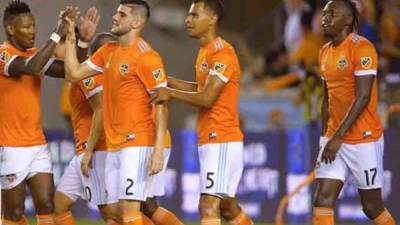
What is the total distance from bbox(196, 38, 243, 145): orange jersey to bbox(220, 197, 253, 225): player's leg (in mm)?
620

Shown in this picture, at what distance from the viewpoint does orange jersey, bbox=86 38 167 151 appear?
1188 centimetres

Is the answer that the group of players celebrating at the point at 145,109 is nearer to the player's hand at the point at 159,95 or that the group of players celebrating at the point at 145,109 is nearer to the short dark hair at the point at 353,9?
the short dark hair at the point at 353,9

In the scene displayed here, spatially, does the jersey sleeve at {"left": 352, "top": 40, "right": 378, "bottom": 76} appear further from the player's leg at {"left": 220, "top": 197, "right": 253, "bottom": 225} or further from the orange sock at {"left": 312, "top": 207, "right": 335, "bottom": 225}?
the player's leg at {"left": 220, "top": 197, "right": 253, "bottom": 225}

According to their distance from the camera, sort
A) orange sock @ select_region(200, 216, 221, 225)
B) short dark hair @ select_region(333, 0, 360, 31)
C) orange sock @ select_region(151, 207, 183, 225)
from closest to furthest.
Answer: orange sock @ select_region(200, 216, 221, 225) → short dark hair @ select_region(333, 0, 360, 31) → orange sock @ select_region(151, 207, 183, 225)

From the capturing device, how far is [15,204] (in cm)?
1265

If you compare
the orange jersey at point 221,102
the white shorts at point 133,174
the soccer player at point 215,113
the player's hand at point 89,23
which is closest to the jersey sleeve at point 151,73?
the soccer player at point 215,113

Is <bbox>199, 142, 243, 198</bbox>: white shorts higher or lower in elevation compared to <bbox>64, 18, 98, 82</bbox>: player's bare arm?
lower

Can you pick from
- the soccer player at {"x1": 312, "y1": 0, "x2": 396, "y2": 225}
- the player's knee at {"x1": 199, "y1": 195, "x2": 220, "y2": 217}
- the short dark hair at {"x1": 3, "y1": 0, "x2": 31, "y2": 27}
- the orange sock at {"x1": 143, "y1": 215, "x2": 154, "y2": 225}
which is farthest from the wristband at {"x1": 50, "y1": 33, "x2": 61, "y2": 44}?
the soccer player at {"x1": 312, "y1": 0, "x2": 396, "y2": 225}

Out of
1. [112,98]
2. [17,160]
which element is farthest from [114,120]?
[17,160]

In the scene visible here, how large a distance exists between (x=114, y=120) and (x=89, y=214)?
6.97 m

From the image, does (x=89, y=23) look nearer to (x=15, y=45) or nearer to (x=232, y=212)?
(x=15, y=45)

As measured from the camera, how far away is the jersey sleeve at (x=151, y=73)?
11.8 meters

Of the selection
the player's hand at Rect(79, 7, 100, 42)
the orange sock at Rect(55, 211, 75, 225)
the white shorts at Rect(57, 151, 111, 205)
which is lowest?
the orange sock at Rect(55, 211, 75, 225)

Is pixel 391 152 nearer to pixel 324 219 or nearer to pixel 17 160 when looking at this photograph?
pixel 324 219
